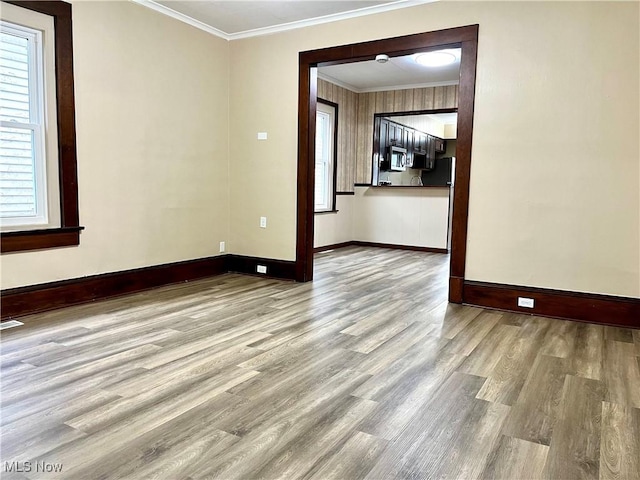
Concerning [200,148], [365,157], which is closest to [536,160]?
[200,148]

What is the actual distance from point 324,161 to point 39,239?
456 centimetres

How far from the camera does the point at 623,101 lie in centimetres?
329

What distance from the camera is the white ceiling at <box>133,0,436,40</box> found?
409 centimetres

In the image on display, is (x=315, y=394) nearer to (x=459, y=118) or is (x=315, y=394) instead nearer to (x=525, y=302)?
(x=525, y=302)

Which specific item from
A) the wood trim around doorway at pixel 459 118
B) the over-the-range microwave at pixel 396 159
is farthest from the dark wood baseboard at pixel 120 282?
the over-the-range microwave at pixel 396 159

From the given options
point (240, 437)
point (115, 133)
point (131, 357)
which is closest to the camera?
point (240, 437)

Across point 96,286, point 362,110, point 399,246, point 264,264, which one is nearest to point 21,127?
point 96,286

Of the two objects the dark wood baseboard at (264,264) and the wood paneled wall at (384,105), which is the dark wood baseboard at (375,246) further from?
the dark wood baseboard at (264,264)

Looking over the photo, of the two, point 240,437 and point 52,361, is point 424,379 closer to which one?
Result: point 240,437

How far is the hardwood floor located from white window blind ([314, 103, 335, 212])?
12.1 feet

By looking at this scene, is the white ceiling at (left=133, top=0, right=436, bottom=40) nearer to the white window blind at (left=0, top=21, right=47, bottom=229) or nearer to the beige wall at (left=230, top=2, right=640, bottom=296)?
the beige wall at (left=230, top=2, right=640, bottom=296)

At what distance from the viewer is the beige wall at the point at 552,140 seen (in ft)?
10.9

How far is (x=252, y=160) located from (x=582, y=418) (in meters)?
3.99

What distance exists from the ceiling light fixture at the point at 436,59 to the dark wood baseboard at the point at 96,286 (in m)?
3.49
